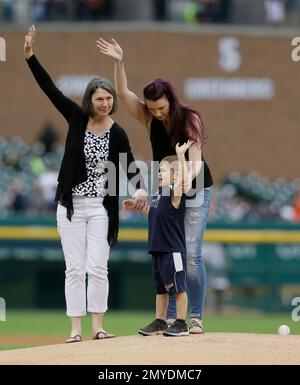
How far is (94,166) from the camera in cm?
963

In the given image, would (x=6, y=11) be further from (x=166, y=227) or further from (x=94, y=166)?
(x=166, y=227)

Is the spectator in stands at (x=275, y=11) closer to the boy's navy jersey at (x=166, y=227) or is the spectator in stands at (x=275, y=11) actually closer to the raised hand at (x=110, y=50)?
the raised hand at (x=110, y=50)

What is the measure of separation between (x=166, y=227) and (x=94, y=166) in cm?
78

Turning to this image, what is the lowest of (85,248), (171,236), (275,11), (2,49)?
(85,248)

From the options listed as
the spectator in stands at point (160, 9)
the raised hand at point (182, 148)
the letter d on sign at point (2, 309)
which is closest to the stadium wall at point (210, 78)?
the spectator in stands at point (160, 9)

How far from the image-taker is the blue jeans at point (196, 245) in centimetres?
953

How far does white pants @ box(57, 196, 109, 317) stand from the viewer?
378 inches

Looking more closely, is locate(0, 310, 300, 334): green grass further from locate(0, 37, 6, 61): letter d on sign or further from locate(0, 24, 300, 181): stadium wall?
locate(0, 24, 300, 181): stadium wall

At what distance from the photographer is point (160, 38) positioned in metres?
31.0

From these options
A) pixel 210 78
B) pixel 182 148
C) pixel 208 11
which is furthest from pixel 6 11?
pixel 182 148

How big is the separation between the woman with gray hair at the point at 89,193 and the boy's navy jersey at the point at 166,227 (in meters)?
0.18

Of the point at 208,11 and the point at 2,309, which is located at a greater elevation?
the point at 208,11

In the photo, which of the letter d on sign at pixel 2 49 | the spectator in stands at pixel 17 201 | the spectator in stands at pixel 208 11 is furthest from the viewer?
the spectator in stands at pixel 208 11
